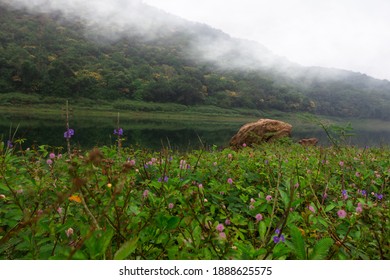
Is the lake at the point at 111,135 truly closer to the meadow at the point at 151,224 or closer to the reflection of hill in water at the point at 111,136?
the reflection of hill in water at the point at 111,136

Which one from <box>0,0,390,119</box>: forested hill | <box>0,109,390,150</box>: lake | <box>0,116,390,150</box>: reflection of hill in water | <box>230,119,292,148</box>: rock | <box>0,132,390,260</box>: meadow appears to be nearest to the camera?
<box>0,132,390,260</box>: meadow

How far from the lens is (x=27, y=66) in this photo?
73.3 meters

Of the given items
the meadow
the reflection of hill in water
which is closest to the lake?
the reflection of hill in water

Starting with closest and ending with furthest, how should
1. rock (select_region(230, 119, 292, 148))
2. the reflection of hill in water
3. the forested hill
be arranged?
the reflection of hill in water
rock (select_region(230, 119, 292, 148))
the forested hill

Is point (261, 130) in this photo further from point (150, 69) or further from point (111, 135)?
point (150, 69)

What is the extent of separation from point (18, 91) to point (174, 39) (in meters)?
113

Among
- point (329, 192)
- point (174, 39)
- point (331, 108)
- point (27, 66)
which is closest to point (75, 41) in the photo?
point (27, 66)

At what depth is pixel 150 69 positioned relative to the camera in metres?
107

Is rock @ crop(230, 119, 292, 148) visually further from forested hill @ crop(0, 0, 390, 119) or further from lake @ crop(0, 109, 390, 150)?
forested hill @ crop(0, 0, 390, 119)

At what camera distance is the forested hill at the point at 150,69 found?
7806 centimetres

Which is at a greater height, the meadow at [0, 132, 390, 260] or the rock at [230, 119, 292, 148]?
the meadow at [0, 132, 390, 260]

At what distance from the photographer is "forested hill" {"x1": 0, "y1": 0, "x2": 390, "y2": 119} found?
78062mm

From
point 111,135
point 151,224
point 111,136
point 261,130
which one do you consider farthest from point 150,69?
point 151,224

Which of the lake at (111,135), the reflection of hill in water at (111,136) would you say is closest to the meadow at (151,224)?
the lake at (111,135)
